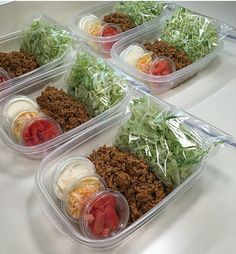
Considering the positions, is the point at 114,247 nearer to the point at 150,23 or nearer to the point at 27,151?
the point at 27,151

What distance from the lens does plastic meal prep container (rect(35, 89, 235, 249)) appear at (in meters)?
0.82

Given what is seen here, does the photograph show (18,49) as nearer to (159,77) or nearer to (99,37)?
(99,37)

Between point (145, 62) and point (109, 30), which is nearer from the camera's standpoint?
point (145, 62)

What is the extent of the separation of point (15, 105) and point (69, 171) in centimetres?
34

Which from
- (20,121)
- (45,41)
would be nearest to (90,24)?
(45,41)

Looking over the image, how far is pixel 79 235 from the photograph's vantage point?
2.68 feet

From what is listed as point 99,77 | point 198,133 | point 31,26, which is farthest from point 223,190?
→ point 31,26

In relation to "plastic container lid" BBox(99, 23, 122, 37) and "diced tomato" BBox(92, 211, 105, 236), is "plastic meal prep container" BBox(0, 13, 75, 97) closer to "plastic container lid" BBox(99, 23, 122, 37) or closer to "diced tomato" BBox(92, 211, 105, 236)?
"plastic container lid" BBox(99, 23, 122, 37)

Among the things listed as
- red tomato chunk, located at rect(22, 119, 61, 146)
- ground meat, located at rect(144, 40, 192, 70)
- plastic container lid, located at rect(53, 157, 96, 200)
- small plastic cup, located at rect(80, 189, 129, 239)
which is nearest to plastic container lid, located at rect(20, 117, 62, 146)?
red tomato chunk, located at rect(22, 119, 61, 146)

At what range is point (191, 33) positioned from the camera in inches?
54.8

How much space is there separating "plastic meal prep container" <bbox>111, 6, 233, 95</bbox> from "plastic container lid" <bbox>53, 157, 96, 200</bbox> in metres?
0.42

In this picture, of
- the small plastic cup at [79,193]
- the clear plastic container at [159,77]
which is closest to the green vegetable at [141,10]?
the clear plastic container at [159,77]

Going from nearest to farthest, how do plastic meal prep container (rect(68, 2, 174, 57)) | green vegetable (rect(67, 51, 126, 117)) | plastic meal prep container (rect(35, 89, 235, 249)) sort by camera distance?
plastic meal prep container (rect(35, 89, 235, 249)) → green vegetable (rect(67, 51, 126, 117)) → plastic meal prep container (rect(68, 2, 174, 57))

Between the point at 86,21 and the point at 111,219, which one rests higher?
the point at 86,21
